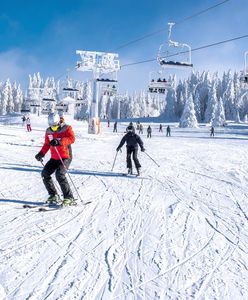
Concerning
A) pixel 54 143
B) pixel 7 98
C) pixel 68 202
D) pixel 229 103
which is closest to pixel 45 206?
pixel 68 202

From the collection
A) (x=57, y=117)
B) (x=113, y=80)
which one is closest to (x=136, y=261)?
(x=57, y=117)

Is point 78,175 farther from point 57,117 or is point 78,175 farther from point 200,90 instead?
point 200,90

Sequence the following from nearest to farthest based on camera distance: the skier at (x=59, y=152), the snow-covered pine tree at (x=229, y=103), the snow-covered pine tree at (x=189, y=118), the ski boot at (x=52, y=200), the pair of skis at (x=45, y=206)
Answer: the pair of skis at (x=45, y=206) < the skier at (x=59, y=152) < the ski boot at (x=52, y=200) < the snow-covered pine tree at (x=189, y=118) < the snow-covered pine tree at (x=229, y=103)

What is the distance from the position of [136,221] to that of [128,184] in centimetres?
369

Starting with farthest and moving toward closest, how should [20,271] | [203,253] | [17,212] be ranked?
[17,212] < [203,253] < [20,271]

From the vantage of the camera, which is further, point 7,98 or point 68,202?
point 7,98

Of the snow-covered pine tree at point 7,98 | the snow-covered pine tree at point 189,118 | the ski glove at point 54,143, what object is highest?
the snow-covered pine tree at point 7,98

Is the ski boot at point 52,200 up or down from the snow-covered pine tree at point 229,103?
down

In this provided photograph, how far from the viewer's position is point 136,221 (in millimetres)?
6113

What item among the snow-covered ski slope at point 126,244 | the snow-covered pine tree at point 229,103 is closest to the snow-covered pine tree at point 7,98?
the snow-covered pine tree at point 229,103

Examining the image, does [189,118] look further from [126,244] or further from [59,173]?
[126,244]

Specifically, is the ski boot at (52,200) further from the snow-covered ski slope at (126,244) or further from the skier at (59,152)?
the snow-covered ski slope at (126,244)

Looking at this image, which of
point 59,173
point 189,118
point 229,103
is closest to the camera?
point 59,173

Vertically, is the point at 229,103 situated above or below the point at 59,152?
above
